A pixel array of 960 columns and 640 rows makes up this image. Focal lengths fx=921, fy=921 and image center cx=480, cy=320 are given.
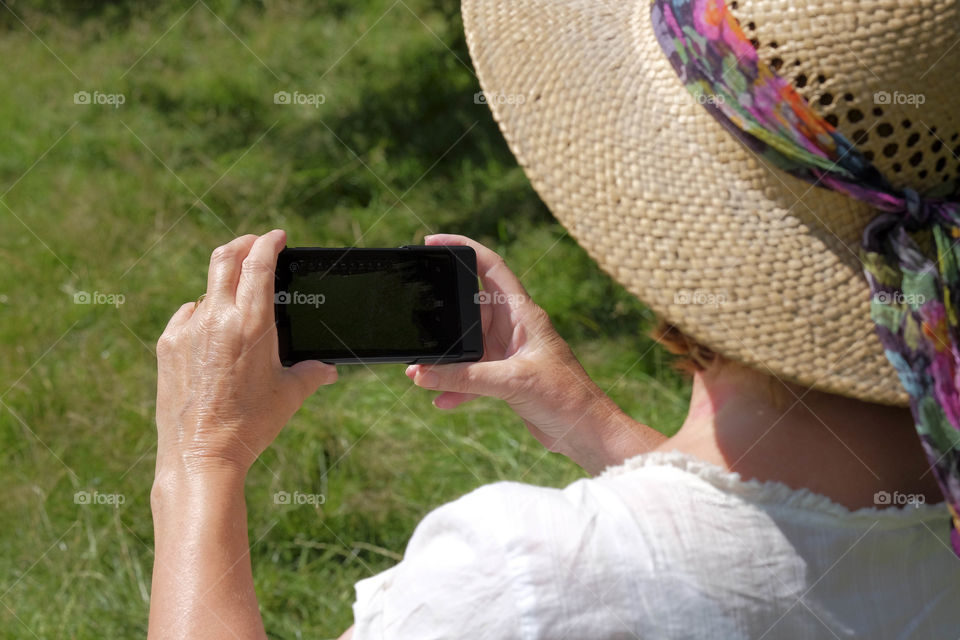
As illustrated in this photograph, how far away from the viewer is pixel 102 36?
570 centimetres

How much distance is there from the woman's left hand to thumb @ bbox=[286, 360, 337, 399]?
1.4 inches

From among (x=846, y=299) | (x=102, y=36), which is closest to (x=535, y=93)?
(x=846, y=299)

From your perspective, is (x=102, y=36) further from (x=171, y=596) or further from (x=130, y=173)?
(x=171, y=596)

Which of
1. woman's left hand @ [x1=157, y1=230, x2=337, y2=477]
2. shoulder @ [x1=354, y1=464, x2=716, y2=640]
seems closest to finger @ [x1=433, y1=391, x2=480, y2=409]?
woman's left hand @ [x1=157, y1=230, x2=337, y2=477]

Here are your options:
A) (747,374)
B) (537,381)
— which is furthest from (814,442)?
(537,381)

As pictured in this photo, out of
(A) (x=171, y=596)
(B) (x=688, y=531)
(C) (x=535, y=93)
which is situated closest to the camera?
(B) (x=688, y=531)

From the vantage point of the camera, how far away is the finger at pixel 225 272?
1.57 metres

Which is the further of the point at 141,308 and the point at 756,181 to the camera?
the point at 141,308

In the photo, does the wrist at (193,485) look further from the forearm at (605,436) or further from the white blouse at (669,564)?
the forearm at (605,436)

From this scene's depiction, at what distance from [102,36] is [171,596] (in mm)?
5177

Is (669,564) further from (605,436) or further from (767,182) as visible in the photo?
(605,436)

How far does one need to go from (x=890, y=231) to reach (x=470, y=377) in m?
0.80

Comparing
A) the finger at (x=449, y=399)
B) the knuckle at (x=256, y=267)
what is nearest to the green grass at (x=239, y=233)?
the finger at (x=449, y=399)

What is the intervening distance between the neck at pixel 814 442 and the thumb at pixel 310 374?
2.28 feet
